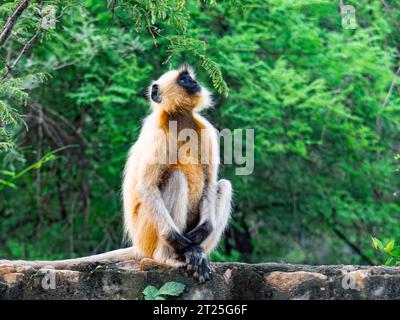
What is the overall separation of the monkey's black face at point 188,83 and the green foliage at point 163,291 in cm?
186

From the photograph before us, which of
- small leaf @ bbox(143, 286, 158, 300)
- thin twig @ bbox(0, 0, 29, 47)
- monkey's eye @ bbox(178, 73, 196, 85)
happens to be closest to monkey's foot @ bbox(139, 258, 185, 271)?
small leaf @ bbox(143, 286, 158, 300)

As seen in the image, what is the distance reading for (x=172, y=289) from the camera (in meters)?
4.84

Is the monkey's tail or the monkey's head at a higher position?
the monkey's head

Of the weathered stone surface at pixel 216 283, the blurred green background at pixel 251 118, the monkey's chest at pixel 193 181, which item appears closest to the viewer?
the weathered stone surface at pixel 216 283

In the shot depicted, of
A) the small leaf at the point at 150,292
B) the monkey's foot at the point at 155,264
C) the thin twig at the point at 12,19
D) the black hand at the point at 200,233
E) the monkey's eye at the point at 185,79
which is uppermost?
the thin twig at the point at 12,19

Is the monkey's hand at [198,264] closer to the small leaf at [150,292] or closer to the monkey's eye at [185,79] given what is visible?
the small leaf at [150,292]

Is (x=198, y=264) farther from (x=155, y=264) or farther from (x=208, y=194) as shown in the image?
(x=208, y=194)

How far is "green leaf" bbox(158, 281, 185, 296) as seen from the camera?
4797 mm

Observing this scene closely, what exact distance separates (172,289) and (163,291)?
69 millimetres

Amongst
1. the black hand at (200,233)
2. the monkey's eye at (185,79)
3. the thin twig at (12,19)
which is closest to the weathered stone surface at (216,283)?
the black hand at (200,233)

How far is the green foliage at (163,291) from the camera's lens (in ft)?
15.7

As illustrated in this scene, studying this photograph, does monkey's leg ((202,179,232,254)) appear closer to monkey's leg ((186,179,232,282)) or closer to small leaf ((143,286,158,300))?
monkey's leg ((186,179,232,282))

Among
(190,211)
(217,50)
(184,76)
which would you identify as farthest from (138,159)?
(217,50)

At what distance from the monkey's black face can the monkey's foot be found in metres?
1.50
